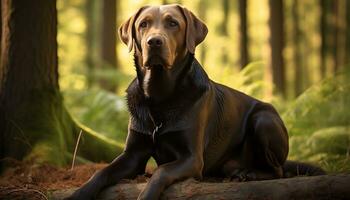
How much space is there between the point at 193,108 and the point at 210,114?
41 cm

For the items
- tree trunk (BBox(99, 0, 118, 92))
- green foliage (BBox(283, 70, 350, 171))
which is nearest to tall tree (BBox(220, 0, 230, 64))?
tree trunk (BBox(99, 0, 118, 92))

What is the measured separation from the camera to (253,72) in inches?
399

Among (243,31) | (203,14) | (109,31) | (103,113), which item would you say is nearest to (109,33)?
(109,31)

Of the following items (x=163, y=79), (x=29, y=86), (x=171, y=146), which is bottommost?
(x=171, y=146)

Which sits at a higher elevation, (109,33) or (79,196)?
(109,33)

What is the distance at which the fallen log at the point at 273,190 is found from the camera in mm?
3736

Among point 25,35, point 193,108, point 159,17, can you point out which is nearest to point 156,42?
point 159,17

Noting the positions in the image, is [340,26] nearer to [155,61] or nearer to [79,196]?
[155,61]

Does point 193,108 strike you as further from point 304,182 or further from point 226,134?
point 304,182

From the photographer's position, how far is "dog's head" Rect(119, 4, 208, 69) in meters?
4.34

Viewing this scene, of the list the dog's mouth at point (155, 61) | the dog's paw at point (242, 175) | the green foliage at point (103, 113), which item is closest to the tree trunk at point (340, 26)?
the green foliage at point (103, 113)

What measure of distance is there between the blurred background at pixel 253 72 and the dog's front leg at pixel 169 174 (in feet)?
7.29

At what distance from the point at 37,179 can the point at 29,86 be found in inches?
54.2

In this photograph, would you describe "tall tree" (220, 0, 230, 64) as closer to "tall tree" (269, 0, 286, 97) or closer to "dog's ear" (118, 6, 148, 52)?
"tall tree" (269, 0, 286, 97)
